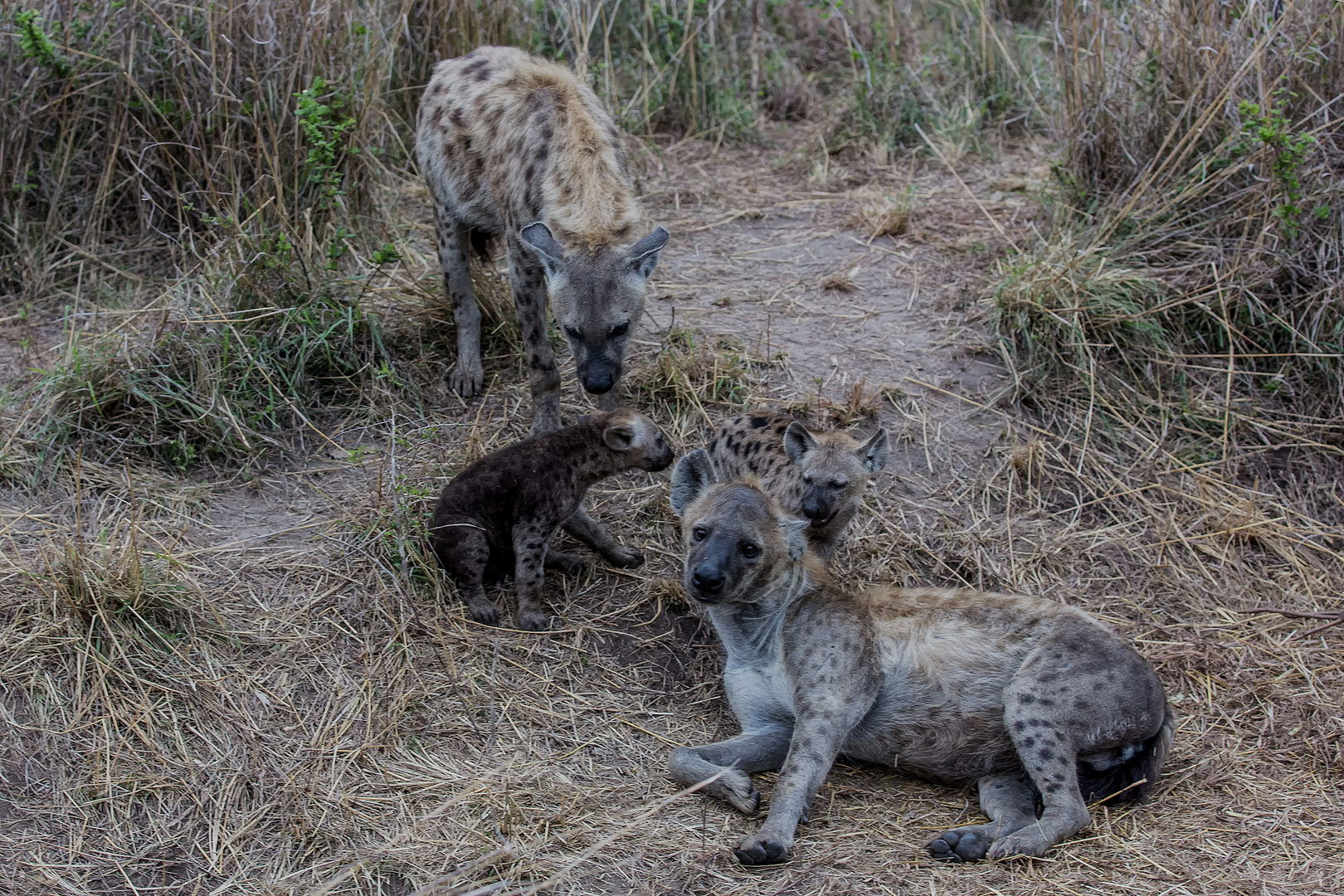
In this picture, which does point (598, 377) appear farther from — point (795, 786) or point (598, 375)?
point (795, 786)

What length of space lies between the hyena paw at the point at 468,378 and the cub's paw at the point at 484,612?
4.18 ft

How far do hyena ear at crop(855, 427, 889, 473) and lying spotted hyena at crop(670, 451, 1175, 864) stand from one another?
0.60 meters

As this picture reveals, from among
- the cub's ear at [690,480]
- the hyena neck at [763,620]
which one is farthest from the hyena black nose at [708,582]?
the cub's ear at [690,480]

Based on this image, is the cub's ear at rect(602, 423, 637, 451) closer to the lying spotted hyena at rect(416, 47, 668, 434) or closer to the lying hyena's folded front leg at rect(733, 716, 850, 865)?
the lying spotted hyena at rect(416, 47, 668, 434)

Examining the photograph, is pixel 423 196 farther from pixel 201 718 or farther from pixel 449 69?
pixel 201 718

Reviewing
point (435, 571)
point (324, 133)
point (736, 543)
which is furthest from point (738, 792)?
point (324, 133)

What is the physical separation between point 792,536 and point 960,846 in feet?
3.52

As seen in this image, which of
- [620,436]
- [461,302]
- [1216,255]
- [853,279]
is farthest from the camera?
[853,279]

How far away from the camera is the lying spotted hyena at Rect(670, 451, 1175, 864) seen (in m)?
3.71

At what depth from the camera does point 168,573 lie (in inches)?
165

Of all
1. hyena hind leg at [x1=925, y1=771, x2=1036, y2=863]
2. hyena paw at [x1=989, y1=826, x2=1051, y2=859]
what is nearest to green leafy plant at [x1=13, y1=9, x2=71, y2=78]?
hyena hind leg at [x1=925, y1=771, x2=1036, y2=863]

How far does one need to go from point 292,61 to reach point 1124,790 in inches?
178

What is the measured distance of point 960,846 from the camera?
11.6 feet

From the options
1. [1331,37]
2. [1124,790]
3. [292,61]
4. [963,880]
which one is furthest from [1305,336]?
[292,61]
